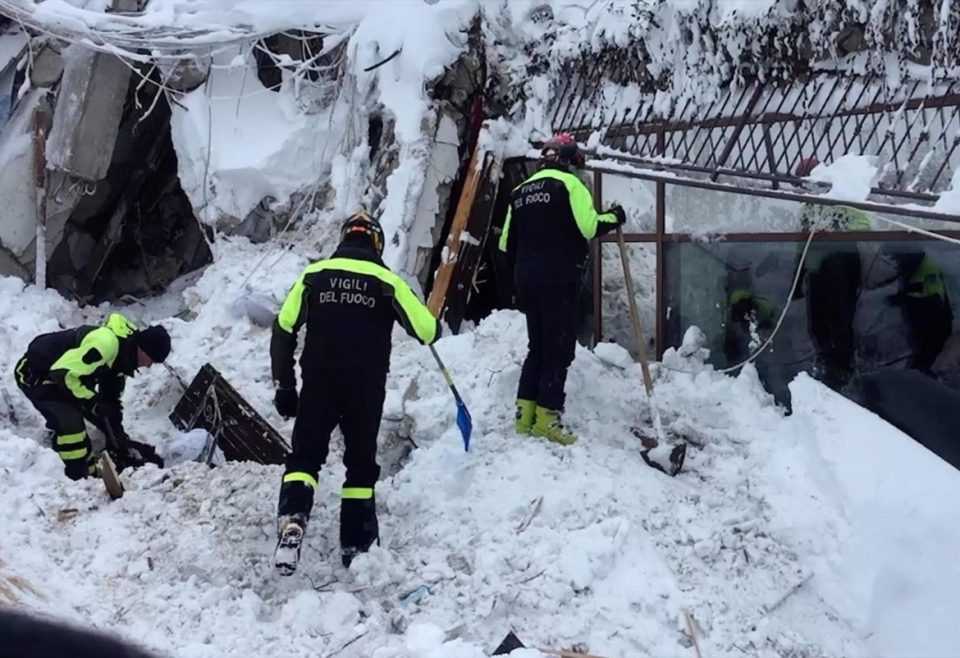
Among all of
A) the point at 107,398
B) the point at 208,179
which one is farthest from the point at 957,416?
the point at 208,179

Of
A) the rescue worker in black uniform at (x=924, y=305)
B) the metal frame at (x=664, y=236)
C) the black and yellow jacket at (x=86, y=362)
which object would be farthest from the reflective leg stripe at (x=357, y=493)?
the rescue worker in black uniform at (x=924, y=305)

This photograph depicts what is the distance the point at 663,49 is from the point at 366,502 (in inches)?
149

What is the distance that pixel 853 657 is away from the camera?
394cm

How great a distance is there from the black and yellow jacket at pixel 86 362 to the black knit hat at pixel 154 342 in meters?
0.06

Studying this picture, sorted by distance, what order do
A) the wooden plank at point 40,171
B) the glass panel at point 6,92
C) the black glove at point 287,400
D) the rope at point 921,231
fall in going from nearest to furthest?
the rope at point 921,231 → the black glove at point 287,400 → the wooden plank at point 40,171 → the glass panel at point 6,92

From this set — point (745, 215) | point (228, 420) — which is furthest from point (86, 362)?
point (745, 215)

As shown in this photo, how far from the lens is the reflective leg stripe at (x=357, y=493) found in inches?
168

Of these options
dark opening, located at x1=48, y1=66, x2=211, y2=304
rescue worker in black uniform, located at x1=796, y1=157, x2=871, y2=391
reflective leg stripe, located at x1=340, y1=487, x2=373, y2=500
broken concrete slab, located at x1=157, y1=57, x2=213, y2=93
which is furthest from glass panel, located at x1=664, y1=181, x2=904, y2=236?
dark opening, located at x1=48, y1=66, x2=211, y2=304

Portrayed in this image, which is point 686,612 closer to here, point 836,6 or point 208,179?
point 836,6

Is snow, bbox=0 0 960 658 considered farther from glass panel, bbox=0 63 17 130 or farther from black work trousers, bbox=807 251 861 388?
glass panel, bbox=0 63 17 130

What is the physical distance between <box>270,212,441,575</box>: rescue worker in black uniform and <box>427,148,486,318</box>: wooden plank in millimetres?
2622

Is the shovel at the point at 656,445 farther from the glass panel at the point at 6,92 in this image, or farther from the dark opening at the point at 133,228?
the glass panel at the point at 6,92

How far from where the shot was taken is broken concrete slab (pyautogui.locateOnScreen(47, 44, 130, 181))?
8633 mm

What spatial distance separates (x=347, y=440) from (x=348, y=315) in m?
0.64
